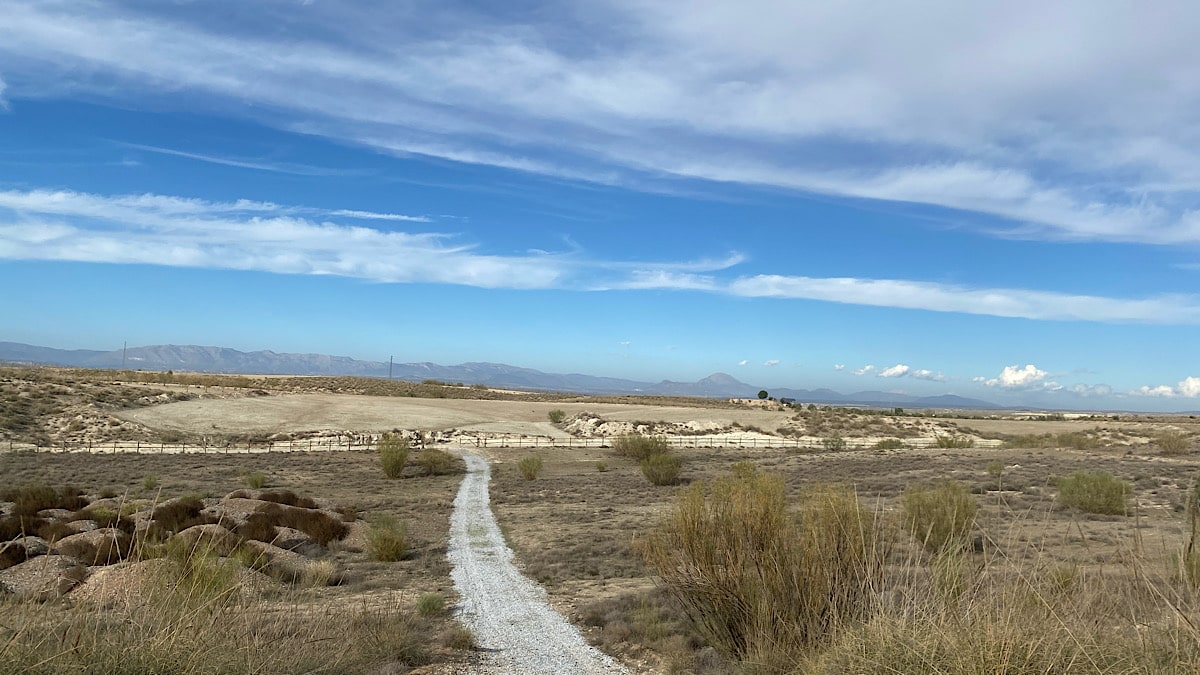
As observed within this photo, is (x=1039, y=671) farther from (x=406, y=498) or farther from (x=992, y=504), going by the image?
(x=406, y=498)

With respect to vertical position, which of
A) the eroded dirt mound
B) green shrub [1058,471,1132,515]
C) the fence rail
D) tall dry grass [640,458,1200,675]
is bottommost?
the fence rail

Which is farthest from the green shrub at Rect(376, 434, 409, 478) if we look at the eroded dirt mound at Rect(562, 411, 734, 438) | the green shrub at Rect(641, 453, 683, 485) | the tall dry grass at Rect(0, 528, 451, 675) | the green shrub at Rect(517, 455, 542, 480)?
the tall dry grass at Rect(0, 528, 451, 675)

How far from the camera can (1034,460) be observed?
129ft

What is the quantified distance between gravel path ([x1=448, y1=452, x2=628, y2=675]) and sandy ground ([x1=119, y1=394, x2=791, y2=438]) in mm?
50626

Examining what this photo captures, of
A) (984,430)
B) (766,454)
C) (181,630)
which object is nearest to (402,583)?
(181,630)

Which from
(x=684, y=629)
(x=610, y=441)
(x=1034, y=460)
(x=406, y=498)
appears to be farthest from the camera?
(x=610, y=441)

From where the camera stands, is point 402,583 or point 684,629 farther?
point 402,583

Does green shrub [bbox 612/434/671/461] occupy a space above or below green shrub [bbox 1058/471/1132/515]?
below

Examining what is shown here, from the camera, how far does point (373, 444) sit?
188ft

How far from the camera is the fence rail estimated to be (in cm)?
4966

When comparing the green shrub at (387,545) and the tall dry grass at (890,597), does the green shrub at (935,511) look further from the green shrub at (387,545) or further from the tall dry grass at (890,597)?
the green shrub at (387,545)

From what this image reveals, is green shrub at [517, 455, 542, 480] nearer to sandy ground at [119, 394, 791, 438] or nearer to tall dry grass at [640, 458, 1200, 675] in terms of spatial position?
tall dry grass at [640, 458, 1200, 675]

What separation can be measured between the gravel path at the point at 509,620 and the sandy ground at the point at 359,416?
5063 centimetres

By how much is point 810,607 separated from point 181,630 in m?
5.60
